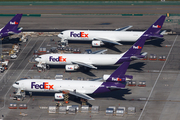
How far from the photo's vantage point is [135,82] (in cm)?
9938

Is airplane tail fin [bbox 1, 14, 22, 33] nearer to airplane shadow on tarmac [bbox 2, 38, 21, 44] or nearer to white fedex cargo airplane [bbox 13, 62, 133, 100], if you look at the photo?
airplane shadow on tarmac [bbox 2, 38, 21, 44]

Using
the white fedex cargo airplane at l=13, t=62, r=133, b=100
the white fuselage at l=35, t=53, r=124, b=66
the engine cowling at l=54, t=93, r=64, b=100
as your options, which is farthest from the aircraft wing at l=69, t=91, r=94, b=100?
the white fuselage at l=35, t=53, r=124, b=66

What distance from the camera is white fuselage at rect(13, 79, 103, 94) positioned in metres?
89.4

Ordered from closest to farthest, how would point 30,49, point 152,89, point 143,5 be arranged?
point 152,89, point 30,49, point 143,5

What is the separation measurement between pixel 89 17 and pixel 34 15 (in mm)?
26858

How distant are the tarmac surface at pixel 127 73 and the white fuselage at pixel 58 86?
318 cm

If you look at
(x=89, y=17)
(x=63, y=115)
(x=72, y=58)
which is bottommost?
(x=63, y=115)

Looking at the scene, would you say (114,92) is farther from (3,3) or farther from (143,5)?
(3,3)

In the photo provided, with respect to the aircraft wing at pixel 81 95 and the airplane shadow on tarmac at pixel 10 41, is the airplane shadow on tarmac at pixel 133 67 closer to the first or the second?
the aircraft wing at pixel 81 95

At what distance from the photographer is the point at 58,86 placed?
297ft

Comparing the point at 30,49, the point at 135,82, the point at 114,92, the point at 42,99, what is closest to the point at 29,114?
the point at 42,99

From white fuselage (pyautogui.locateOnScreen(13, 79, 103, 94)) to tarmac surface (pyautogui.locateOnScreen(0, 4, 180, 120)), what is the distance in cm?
318

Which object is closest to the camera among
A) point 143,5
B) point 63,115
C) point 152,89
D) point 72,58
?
point 63,115

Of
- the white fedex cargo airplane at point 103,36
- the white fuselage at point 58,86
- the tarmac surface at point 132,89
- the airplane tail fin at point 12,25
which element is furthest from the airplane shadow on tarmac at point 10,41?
the white fuselage at point 58,86
